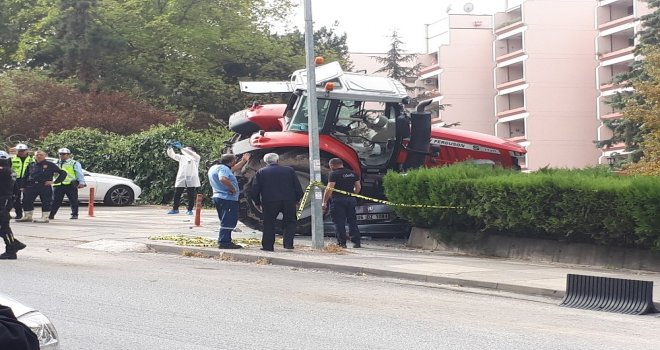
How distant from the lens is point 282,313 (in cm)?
952

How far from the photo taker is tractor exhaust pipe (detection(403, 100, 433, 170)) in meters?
16.9

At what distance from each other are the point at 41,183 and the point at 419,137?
8433 mm

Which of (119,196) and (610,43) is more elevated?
(610,43)

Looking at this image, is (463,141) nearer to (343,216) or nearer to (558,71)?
(343,216)

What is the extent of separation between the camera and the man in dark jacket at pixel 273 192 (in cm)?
1551

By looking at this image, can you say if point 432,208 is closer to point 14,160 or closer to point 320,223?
point 320,223

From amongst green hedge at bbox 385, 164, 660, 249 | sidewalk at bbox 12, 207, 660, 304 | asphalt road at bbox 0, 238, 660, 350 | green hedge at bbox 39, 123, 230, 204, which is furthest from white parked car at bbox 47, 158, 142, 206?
asphalt road at bbox 0, 238, 660, 350

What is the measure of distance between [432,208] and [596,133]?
6241 cm

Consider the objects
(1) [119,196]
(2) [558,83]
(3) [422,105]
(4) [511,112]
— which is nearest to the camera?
(3) [422,105]

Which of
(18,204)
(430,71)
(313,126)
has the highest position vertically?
(430,71)

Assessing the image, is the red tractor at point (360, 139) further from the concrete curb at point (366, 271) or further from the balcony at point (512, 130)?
the balcony at point (512, 130)

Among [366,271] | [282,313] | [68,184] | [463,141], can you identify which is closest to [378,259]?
[366,271]

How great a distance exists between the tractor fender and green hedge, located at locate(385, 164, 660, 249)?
80 cm

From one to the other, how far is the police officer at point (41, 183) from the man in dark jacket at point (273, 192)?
6.60m
